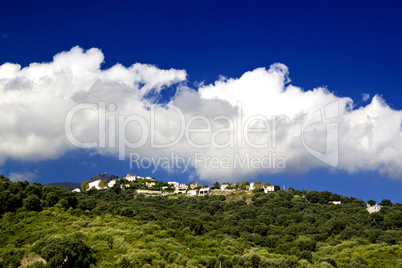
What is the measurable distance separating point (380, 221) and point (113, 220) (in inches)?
2251

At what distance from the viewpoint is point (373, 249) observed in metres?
58.2

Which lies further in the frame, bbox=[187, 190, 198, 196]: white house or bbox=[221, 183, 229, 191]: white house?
bbox=[221, 183, 229, 191]: white house

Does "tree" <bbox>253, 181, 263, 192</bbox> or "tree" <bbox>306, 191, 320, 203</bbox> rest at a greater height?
"tree" <bbox>253, 181, 263, 192</bbox>

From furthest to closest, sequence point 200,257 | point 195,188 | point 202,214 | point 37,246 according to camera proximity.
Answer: point 195,188 → point 202,214 → point 200,257 → point 37,246

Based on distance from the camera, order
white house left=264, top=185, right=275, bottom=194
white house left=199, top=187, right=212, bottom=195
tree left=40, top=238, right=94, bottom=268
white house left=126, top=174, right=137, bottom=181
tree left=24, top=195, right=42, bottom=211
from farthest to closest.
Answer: white house left=126, top=174, right=137, bottom=181
white house left=199, top=187, right=212, bottom=195
white house left=264, top=185, right=275, bottom=194
tree left=24, top=195, right=42, bottom=211
tree left=40, top=238, right=94, bottom=268

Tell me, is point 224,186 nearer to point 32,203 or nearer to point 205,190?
point 205,190

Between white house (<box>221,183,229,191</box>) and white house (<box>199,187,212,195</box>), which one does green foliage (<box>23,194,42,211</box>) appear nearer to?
white house (<box>199,187,212,195</box>)

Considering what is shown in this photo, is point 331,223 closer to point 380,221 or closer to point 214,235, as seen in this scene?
point 380,221

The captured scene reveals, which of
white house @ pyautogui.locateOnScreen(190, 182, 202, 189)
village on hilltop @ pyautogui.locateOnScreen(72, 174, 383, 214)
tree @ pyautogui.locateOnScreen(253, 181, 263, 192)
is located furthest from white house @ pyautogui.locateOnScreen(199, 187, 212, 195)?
tree @ pyautogui.locateOnScreen(253, 181, 263, 192)

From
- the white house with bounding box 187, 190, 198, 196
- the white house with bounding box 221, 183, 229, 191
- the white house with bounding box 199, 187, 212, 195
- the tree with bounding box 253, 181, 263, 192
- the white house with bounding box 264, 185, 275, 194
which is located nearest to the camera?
the tree with bounding box 253, 181, 263, 192

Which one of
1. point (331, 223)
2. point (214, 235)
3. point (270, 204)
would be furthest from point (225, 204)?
point (214, 235)

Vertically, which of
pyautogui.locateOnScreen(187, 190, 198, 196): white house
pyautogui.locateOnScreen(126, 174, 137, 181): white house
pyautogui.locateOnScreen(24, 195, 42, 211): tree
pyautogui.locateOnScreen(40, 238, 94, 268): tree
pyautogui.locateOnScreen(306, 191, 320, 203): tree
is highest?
pyautogui.locateOnScreen(126, 174, 137, 181): white house

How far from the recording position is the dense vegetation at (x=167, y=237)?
39956 mm

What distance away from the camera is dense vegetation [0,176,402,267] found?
39956 mm
